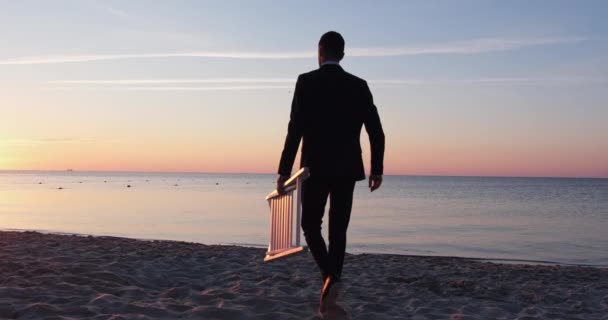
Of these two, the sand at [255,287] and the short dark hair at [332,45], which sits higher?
the short dark hair at [332,45]

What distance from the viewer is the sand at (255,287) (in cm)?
476

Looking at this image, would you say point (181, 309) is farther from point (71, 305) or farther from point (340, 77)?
point (340, 77)

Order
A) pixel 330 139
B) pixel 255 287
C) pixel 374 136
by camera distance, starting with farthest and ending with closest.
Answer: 1. pixel 255 287
2. pixel 374 136
3. pixel 330 139

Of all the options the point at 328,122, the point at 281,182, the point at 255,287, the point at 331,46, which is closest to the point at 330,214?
the point at 281,182

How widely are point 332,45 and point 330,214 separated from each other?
1228mm

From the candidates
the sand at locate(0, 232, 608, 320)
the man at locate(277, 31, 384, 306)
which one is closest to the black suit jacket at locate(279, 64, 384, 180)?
the man at locate(277, 31, 384, 306)

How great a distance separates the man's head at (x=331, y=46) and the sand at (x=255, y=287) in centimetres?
206

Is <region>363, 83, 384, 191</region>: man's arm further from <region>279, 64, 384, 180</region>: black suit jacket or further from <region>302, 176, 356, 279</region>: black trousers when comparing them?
<region>302, 176, 356, 279</region>: black trousers

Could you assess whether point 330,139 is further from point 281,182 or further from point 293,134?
point 281,182

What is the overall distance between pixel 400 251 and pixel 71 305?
1005 cm

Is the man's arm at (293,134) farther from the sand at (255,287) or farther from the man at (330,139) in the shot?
the sand at (255,287)

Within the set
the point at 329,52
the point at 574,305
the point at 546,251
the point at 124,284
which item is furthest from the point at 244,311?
the point at 546,251

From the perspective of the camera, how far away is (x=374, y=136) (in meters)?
4.20

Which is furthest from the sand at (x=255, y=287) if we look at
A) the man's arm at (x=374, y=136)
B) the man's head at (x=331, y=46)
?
the man's head at (x=331, y=46)
